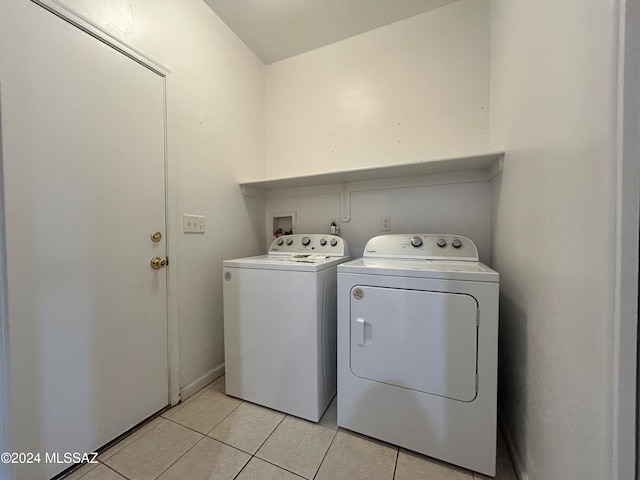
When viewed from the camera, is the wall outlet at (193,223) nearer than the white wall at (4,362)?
No

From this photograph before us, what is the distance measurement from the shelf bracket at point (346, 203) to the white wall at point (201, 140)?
819 mm

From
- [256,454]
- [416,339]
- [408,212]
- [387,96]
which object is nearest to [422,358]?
[416,339]

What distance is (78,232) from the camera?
109cm

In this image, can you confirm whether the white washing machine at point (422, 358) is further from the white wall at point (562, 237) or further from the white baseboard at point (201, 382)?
the white baseboard at point (201, 382)

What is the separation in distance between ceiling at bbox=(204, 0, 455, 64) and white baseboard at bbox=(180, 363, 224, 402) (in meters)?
2.59

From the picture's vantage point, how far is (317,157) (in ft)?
7.02

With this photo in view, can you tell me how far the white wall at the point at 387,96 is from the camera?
1.69 meters

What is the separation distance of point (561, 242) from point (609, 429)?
469 millimetres

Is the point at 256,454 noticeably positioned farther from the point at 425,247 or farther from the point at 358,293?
the point at 425,247

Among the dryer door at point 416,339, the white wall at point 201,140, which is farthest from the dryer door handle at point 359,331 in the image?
the white wall at point 201,140

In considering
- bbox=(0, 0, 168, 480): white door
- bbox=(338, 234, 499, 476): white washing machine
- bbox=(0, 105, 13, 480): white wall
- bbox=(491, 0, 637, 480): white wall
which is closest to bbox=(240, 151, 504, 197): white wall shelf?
bbox=(491, 0, 637, 480): white wall

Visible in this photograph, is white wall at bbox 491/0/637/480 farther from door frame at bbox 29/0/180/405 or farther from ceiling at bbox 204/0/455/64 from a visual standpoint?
door frame at bbox 29/0/180/405

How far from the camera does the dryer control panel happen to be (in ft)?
4.99

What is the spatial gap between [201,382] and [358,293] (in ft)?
4.28
